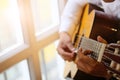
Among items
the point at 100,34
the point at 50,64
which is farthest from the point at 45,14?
the point at 100,34

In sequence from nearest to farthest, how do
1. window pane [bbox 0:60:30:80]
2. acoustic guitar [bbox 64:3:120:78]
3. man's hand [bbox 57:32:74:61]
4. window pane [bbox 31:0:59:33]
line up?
1. acoustic guitar [bbox 64:3:120:78]
2. man's hand [bbox 57:32:74:61]
3. window pane [bbox 0:60:30:80]
4. window pane [bbox 31:0:59:33]

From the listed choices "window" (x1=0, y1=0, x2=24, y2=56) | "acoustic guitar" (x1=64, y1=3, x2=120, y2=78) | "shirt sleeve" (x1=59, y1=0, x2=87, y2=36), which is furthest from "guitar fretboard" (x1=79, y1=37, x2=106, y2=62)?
"window" (x1=0, y1=0, x2=24, y2=56)

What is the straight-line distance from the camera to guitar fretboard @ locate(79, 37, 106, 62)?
3.18 ft

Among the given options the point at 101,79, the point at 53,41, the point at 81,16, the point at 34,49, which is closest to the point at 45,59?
the point at 53,41

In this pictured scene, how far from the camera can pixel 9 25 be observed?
126 centimetres

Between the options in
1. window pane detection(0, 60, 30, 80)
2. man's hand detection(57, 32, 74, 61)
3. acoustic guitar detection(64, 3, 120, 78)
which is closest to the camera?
acoustic guitar detection(64, 3, 120, 78)

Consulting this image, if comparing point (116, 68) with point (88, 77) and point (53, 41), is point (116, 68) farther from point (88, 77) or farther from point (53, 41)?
point (53, 41)

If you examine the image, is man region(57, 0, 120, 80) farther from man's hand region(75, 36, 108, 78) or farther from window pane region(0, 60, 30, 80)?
window pane region(0, 60, 30, 80)

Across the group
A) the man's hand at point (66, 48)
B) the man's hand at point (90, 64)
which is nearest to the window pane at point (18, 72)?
the man's hand at point (66, 48)

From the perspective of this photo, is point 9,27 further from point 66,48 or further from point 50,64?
point 50,64

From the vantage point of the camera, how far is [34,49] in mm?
1303

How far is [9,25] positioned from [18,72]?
0.27 m

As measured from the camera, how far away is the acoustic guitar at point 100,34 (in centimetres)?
96

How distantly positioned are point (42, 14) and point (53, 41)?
0.59 ft
